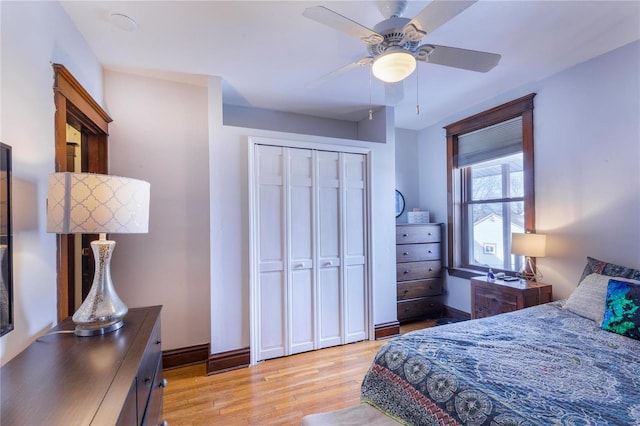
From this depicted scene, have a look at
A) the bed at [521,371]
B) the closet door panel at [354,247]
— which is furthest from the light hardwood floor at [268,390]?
the bed at [521,371]

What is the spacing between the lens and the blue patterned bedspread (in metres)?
1.06

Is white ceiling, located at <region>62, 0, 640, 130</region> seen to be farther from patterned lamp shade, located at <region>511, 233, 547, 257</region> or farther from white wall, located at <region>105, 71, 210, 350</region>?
patterned lamp shade, located at <region>511, 233, 547, 257</region>

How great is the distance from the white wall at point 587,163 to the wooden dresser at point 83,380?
126 inches

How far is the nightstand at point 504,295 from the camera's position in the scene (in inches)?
99.6

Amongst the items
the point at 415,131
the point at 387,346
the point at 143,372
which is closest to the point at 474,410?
the point at 387,346

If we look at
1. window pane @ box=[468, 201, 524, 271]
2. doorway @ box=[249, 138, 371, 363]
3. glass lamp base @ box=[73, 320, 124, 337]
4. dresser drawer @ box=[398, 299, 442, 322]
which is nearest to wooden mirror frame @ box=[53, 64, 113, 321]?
glass lamp base @ box=[73, 320, 124, 337]

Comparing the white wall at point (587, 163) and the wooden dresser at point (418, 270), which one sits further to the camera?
the wooden dresser at point (418, 270)

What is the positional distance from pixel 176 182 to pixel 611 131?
365cm

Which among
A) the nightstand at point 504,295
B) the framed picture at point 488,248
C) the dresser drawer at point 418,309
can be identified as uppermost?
the framed picture at point 488,248

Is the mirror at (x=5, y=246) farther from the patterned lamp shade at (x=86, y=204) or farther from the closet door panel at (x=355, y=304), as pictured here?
the closet door panel at (x=355, y=304)

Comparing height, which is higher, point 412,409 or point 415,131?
point 415,131

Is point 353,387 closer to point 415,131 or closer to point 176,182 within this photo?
point 176,182

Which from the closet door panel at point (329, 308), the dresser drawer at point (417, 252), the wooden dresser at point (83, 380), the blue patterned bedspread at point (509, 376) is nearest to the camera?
the wooden dresser at point (83, 380)

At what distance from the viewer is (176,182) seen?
2.67 meters
